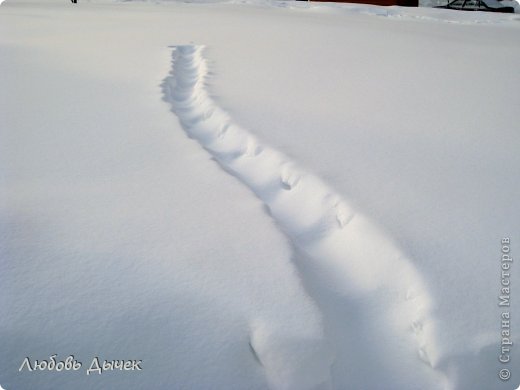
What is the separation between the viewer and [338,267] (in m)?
0.88

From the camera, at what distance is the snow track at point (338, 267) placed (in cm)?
72

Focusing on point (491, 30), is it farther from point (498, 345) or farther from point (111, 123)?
point (498, 345)

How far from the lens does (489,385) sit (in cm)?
68

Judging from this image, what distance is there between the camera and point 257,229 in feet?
2.96

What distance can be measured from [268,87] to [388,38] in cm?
143

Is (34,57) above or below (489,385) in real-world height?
above

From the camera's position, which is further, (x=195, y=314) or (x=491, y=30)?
(x=491, y=30)

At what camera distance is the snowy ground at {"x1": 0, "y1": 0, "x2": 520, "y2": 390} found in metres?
0.67

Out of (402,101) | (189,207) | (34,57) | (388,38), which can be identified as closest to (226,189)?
(189,207)

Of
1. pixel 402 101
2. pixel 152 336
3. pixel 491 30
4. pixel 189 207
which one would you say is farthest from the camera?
pixel 491 30

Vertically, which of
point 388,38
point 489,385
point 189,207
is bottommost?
point 489,385

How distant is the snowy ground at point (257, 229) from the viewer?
2.20ft

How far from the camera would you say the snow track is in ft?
2.35

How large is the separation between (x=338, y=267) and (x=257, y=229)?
0.51 feet
